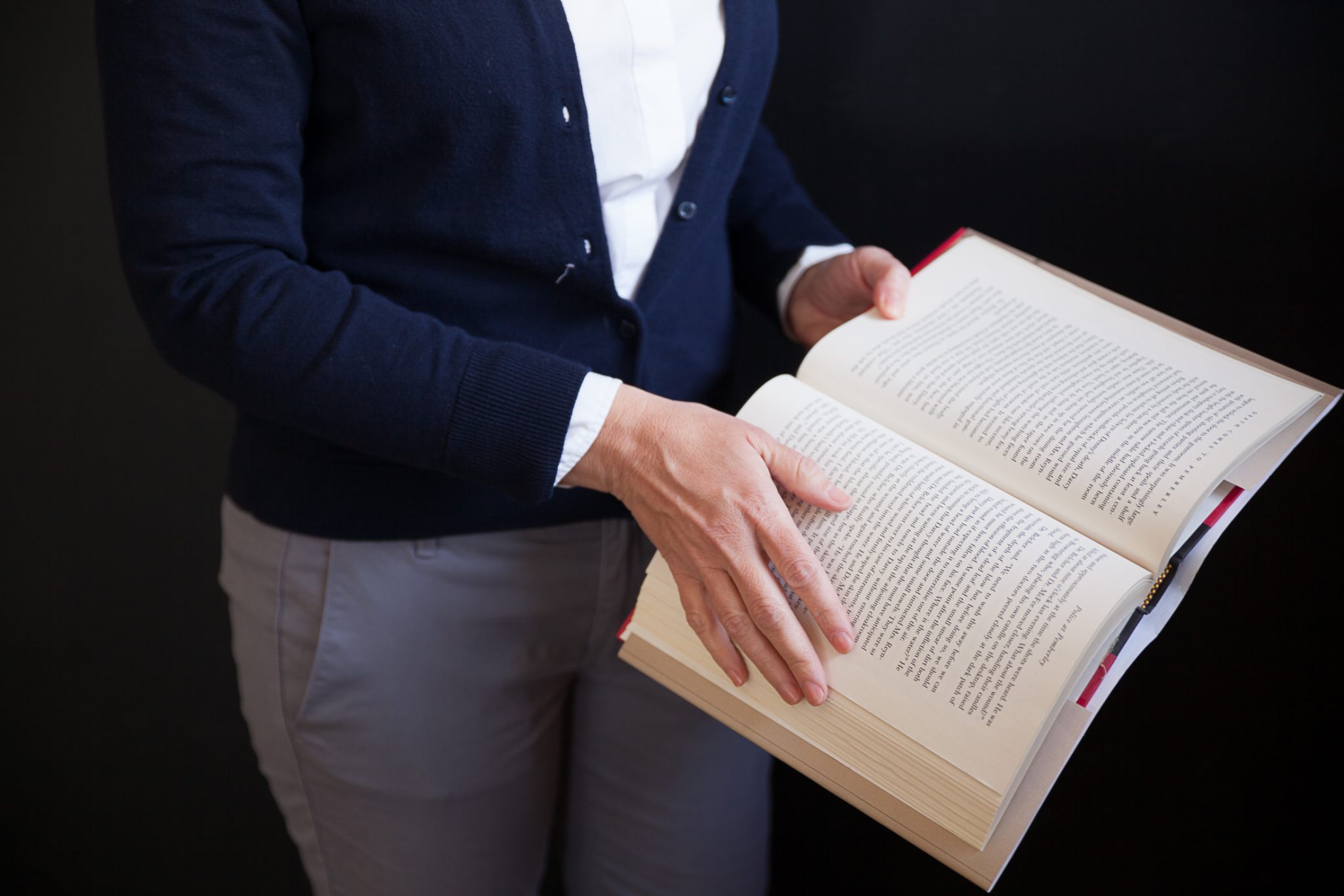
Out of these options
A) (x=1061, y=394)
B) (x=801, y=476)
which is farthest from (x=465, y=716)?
(x=1061, y=394)

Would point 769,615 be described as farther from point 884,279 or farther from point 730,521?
point 884,279

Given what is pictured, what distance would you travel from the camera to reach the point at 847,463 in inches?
25.8

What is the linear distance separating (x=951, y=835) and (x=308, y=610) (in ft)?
1.77

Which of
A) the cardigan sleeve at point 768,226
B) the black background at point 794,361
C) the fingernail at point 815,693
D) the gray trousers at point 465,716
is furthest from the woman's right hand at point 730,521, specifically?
the black background at point 794,361

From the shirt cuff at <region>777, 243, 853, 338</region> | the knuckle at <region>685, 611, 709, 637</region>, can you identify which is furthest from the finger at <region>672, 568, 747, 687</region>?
the shirt cuff at <region>777, 243, 853, 338</region>

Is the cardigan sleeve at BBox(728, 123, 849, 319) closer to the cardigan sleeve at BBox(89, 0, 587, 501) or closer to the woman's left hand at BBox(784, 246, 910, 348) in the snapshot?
the woman's left hand at BBox(784, 246, 910, 348)

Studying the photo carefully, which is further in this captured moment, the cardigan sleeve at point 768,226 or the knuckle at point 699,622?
the cardigan sleeve at point 768,226

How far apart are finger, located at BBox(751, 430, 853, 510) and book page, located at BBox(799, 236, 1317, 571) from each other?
9cm

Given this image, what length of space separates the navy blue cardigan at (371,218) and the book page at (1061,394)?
20 centimetres

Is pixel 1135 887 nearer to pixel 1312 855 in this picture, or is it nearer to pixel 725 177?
pixel 1312 855

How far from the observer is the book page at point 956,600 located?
57cm

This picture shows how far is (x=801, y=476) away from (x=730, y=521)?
0.17 feet

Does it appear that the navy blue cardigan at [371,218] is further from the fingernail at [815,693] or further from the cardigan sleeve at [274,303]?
A: the fingernail at [815,693]

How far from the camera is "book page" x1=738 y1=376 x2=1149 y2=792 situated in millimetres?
571
